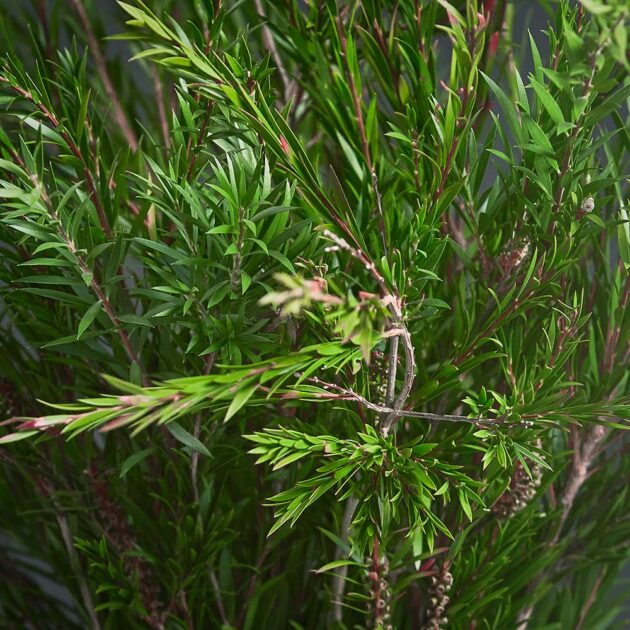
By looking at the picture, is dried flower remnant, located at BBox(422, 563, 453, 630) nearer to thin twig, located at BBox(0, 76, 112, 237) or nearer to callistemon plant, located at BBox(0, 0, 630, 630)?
callistemon plant, located at BBox(0, 0, 630, 630)

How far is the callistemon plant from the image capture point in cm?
27

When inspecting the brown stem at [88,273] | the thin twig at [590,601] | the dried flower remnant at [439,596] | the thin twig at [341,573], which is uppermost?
the brown stem at [88,273]

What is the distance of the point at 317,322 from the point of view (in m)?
0.29

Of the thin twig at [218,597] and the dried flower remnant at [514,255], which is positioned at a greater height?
the dried flower remnant at [514,255]

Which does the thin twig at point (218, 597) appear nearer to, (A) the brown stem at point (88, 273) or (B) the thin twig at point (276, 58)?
(A) the brown stem at point (88, 273)

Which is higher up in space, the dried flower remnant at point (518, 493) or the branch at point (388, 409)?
the branch at point (388, 409)

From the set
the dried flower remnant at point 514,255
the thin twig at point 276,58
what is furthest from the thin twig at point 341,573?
the thin twig at point 276,58

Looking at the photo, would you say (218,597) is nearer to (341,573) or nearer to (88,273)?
(341,573)

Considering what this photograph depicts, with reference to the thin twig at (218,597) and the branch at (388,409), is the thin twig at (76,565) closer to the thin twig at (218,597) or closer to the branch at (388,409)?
the thin twig at (218,597)

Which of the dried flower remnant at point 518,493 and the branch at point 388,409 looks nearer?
the branch at point 388,409


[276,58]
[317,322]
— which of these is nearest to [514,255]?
[317,322]

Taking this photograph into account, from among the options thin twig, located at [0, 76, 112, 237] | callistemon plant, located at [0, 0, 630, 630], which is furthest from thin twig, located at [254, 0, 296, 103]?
thin twig, located at [0, 76, 112, 237]

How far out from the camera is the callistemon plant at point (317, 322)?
275 mm

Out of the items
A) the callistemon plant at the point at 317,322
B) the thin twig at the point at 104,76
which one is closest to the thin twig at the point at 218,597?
the callistemon plant at the point at 317,322
